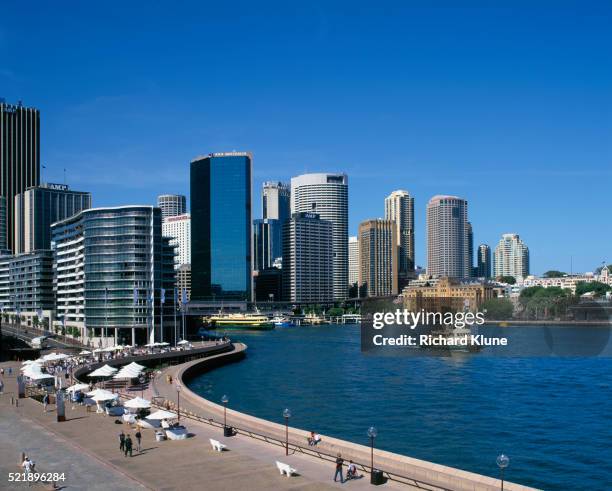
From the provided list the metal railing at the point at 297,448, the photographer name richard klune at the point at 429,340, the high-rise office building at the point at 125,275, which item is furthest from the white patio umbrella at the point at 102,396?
the high-rise office building at the point at 125,275

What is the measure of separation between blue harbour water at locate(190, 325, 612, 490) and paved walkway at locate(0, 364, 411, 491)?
14.3m

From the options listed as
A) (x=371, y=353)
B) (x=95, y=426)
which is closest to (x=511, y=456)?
(x=95, y=426)

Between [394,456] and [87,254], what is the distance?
4401 inches

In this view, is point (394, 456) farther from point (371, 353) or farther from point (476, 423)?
point (371, 353)

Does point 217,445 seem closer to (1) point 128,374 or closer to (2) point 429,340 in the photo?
(1) point 128,374

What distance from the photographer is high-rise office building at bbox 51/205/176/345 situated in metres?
132

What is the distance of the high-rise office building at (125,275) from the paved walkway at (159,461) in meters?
87.4

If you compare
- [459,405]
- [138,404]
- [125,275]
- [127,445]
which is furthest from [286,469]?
[125,275]

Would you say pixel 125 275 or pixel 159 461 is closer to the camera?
pixel 159 461

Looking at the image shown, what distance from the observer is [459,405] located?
217ft

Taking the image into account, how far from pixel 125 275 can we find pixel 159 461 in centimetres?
Result: 10236

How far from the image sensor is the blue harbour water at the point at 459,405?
152 ft

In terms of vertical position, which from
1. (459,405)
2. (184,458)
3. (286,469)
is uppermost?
(286,469)

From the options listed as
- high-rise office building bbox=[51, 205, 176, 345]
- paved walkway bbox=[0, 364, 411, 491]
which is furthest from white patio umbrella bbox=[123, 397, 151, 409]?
high-rise office building bbox=[51, 205, 176, 345]
